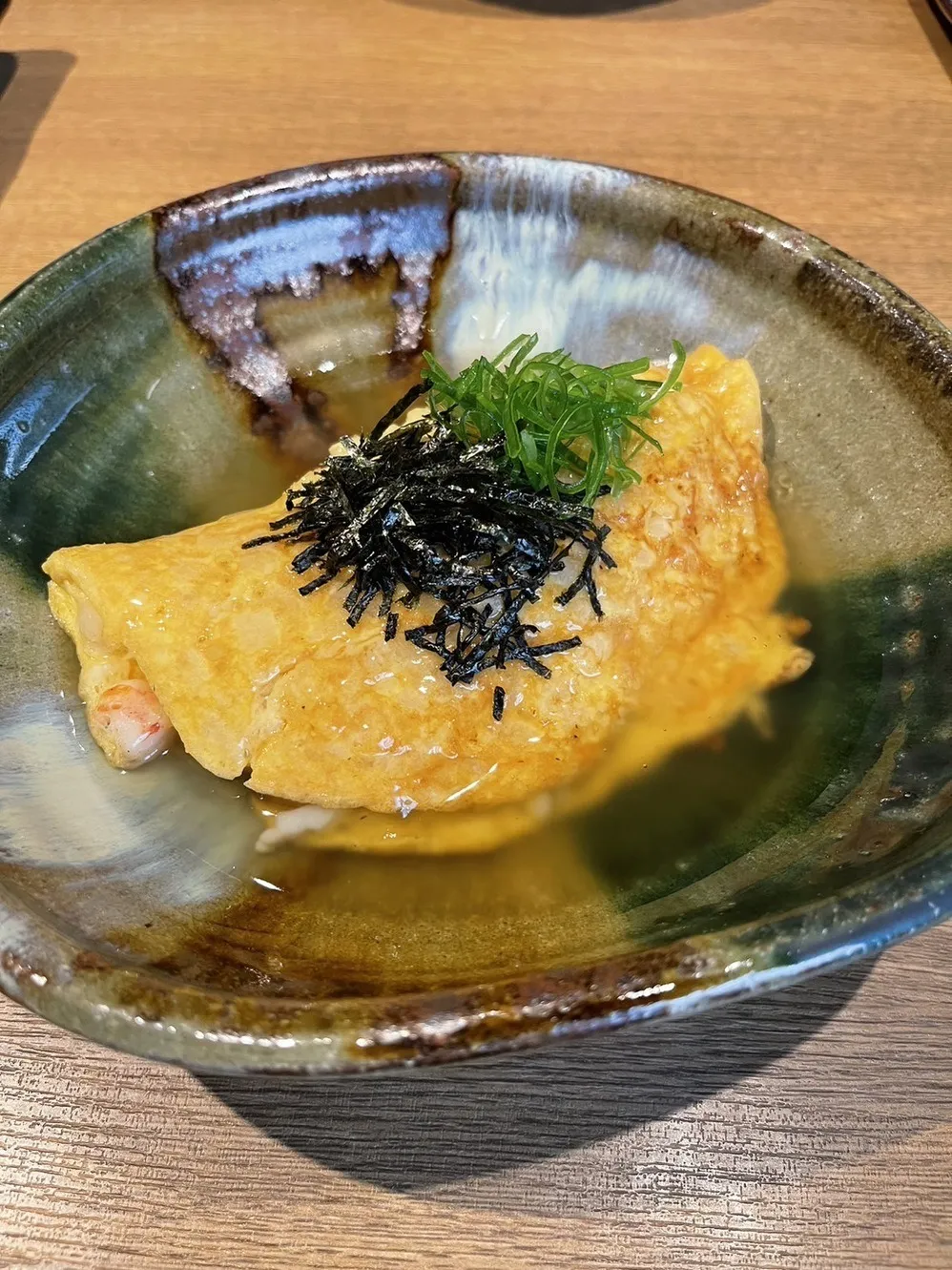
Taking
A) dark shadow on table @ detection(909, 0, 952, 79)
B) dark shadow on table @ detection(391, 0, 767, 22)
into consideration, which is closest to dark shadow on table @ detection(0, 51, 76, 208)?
dark shadow on table @ detection(391, 0, 767, 22)

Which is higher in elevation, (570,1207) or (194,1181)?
(570,1207)

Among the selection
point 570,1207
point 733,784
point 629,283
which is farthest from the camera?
point 629,283

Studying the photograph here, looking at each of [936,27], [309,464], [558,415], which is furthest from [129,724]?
[936,27]

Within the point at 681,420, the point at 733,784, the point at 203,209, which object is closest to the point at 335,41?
the point at 203,209

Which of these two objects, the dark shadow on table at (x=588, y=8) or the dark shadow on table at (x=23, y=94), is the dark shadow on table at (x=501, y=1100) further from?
the dark shadow on table at (x=588, y=8)

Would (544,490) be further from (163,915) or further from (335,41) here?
(335,41)

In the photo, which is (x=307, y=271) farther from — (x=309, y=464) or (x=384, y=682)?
(x=384, y=682)

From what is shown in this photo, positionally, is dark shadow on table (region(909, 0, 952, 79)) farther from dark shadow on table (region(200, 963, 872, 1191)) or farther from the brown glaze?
dark shadow on table (region(200, 963, 872, 1191))
